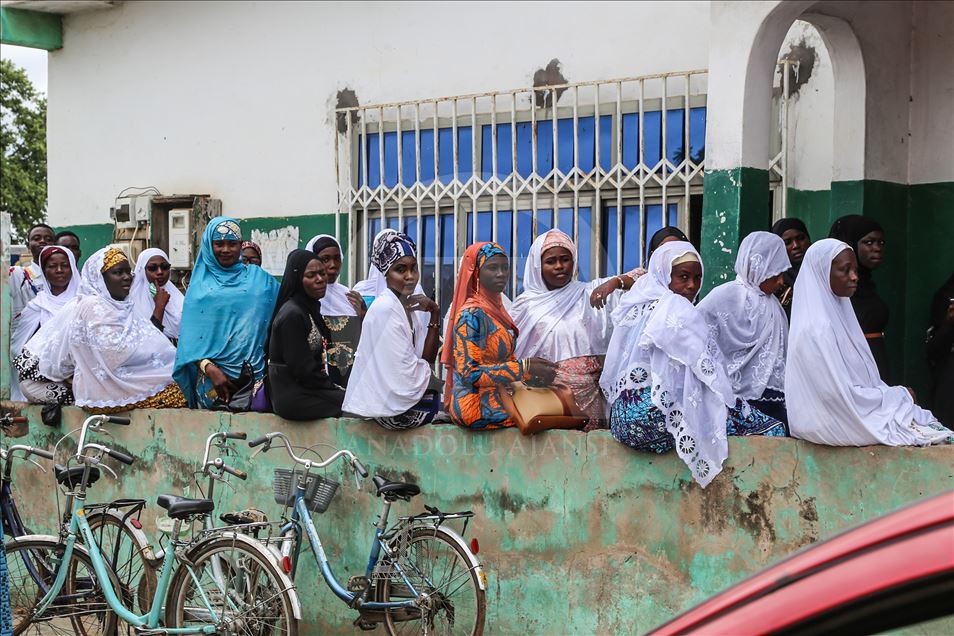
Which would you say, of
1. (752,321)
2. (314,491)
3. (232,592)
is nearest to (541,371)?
(752,321)

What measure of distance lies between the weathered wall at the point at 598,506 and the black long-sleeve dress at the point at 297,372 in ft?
0.29

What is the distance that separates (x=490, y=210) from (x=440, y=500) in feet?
10.3

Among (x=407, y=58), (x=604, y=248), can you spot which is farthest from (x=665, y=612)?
(x=407, y=58)

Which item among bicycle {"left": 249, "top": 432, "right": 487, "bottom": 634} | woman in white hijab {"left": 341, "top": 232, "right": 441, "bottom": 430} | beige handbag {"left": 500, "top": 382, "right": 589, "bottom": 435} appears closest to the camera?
bicycle {"left": 249, "top": 432, "right": 487, "bottom": 634}

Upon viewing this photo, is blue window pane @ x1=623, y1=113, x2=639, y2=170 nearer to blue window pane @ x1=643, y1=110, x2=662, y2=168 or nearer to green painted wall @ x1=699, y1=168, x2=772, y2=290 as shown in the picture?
blue window pane @ x1=643, y1=110, x2=662, y2=168

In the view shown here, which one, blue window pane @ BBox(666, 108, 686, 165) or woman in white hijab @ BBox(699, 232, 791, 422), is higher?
blue window pane @ BBox(666, 108, 686, 165)

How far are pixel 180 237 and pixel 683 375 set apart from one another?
19.8ft

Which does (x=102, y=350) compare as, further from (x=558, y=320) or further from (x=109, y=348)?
(x=558, y=320)

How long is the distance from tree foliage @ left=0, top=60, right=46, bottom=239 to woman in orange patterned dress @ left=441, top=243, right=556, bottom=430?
23.6 m

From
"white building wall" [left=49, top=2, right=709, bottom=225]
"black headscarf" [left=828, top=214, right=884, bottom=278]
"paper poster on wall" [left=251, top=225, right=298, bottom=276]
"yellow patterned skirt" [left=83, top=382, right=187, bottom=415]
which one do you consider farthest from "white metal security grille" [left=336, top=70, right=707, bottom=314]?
"yellow patterned skirt" [left=83, top=382, right=187, bottom=415]

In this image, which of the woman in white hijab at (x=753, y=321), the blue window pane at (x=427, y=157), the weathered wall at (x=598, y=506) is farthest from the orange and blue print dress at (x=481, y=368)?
the blue window pane at (x=427, y=157)

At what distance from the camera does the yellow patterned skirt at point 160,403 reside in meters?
6.98

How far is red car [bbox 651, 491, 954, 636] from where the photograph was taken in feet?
4.50

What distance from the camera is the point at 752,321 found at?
576 centimetres
